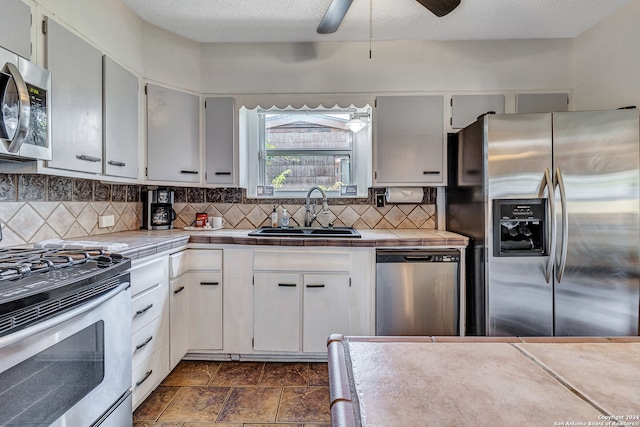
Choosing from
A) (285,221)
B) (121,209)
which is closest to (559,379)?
(285,221)

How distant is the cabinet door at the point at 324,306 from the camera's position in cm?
211

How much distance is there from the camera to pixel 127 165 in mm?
2064

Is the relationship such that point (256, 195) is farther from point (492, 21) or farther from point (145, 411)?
point (492, 21)

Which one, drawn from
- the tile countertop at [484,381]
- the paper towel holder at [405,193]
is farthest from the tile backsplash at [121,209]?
the tile countertop at [484,381]

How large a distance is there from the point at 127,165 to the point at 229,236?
83 centimetres

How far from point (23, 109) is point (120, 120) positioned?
780 mm

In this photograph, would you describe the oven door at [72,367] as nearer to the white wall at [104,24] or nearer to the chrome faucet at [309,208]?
the white wall at [104,24]

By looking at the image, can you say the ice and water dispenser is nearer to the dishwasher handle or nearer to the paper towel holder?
the dishwasher handle

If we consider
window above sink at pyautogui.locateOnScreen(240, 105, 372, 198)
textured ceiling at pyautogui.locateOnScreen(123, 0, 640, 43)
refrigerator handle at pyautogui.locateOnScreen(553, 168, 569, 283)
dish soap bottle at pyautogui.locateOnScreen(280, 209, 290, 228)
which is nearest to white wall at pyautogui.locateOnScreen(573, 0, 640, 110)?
textured ceiling at pyautogui.locateOnScreen(123, 0, 640, 43)

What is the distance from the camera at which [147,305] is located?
171 cm

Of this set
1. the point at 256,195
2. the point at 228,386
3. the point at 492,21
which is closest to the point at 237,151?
the point at 256,195

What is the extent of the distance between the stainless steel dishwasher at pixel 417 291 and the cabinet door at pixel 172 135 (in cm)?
167

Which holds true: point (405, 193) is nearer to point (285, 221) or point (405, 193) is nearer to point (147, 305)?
point (285, 221)

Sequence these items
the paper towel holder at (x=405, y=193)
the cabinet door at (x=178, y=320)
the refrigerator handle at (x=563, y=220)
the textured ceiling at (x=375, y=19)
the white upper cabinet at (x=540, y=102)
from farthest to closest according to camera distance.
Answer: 1. the paper towel holder at (x=405, y=193)
2. the white upper cabinet at (x=540, y=102)
3. the textured ceiling at (x=375, y=19)
4. the cabinet door at (x=178, y=320)
5. the refrigerator handle at (x=563, y=220)
